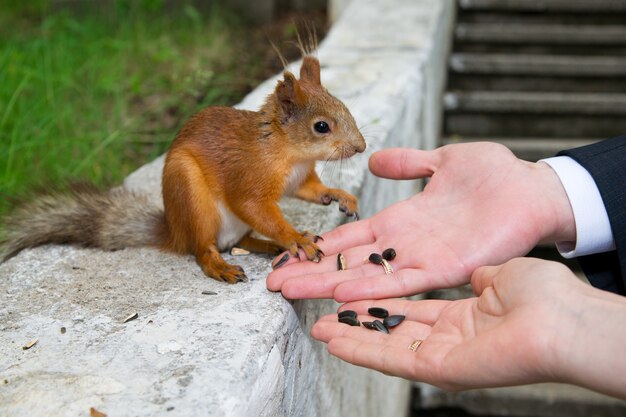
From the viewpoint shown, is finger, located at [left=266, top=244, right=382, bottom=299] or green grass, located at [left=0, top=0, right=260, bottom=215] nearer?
finger, located at [left=266, top=244, right=382, bottom=299]

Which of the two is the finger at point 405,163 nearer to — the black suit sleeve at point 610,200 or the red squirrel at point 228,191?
the red squirrel at point 228,191

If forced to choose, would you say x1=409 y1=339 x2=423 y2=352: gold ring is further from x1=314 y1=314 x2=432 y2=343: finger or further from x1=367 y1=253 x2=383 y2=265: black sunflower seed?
x1=367 y1=253 x2=383 y2=265: black sunflower seed

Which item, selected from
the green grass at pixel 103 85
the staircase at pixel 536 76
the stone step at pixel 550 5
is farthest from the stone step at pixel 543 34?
the green grass at pixel 103 85

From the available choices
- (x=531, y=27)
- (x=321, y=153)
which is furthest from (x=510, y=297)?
(x=531, y=27)

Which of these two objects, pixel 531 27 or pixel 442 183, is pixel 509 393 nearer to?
pixel 442 183

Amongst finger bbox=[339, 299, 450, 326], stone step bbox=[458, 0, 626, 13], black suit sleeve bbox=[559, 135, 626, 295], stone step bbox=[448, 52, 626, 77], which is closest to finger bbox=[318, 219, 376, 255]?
finger bbox=[339, 299, 450, 326]

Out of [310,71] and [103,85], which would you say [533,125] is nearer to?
[103,85]
